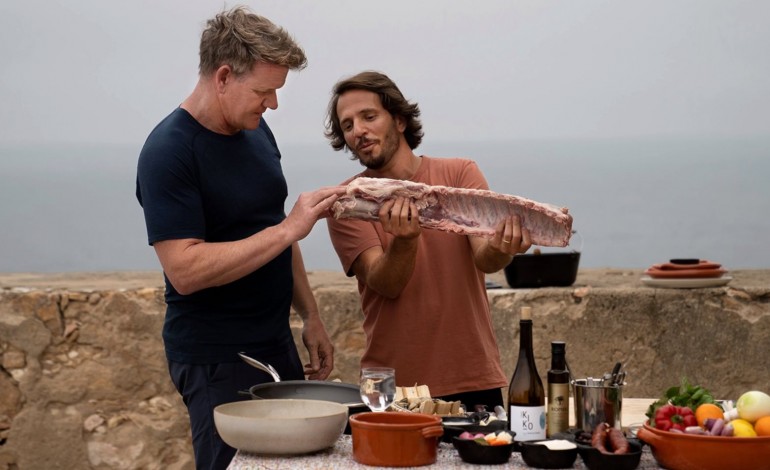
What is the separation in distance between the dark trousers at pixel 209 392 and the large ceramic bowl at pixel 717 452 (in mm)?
1227

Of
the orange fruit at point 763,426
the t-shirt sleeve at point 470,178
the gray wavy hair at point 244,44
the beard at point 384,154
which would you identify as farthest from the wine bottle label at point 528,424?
the gray wavy hair at point 244,44

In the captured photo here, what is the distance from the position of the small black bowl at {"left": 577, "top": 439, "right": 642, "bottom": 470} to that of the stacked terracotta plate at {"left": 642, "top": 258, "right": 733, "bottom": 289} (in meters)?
2.52

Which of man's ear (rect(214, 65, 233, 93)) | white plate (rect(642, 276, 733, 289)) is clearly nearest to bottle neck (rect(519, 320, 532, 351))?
man's ear (rect(214, 65, 233, 93))

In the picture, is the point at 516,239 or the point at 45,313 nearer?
the point at 516,239

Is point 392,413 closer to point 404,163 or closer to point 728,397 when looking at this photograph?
point 404,163

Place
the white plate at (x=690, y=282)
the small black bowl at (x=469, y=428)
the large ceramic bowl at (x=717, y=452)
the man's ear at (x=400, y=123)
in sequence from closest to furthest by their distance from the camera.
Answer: the large ceramic bowl at (x=717, y=452) < the small black bowl at (x=469, y=428) < the man's ear at (x=400, y=123) < the white plate at (x=690, y=282)

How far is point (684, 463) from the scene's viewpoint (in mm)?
2305

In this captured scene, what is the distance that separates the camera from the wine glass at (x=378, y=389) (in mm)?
2586

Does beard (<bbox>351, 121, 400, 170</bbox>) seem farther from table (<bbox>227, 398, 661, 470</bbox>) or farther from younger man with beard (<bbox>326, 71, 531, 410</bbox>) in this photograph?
table (<bbox>227, 398, 661, 470</bbox>)

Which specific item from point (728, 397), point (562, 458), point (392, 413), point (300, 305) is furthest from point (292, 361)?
point (728, 397)

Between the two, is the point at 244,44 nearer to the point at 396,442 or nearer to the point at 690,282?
the point at 396,442

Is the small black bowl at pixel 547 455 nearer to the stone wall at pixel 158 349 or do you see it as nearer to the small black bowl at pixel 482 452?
the small black bowl at pixel 482 452

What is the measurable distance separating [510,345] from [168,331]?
2144mm

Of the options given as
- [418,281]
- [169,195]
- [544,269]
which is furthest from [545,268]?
[169,195]
